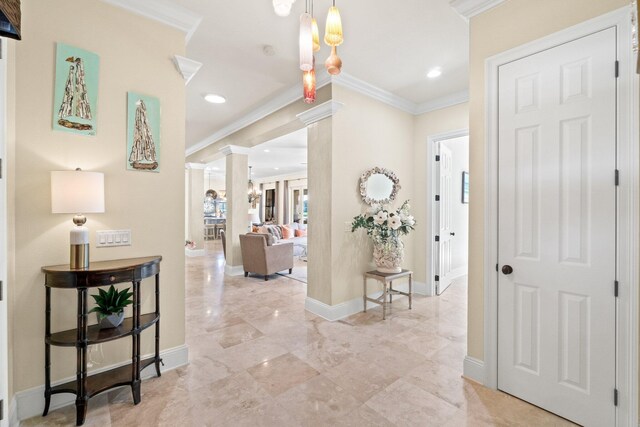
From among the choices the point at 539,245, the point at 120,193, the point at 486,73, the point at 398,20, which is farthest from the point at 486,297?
the point at 120,193

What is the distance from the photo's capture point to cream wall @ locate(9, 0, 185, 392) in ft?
5.81

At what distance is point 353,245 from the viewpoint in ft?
11.8

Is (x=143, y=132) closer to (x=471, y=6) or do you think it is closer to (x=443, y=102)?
(x=471, y=6)

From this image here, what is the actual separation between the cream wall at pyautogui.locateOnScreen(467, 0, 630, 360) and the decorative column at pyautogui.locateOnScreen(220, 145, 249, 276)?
429 cm

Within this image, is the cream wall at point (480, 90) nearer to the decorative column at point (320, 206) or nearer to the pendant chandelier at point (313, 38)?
the pendant chandelier at point (313, 38)

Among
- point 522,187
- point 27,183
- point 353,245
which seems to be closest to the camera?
point 27,183

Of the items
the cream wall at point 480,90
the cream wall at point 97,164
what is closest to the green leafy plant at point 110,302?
the cream wall at point 97,164

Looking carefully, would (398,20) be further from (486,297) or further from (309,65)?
(486,297)

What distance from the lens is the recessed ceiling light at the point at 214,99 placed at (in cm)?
395

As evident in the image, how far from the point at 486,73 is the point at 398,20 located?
88 cm

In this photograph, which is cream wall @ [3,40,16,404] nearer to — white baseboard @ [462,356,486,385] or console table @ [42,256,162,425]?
console table @ [42,256,162,425]

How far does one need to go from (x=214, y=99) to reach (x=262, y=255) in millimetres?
2656

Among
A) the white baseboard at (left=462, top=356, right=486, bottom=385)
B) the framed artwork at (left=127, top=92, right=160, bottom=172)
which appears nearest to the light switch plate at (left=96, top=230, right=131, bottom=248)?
the framed artwork at (left=127, top=92, right=160, bottom=172)

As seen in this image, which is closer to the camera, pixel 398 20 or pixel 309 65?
pixel 309 65
